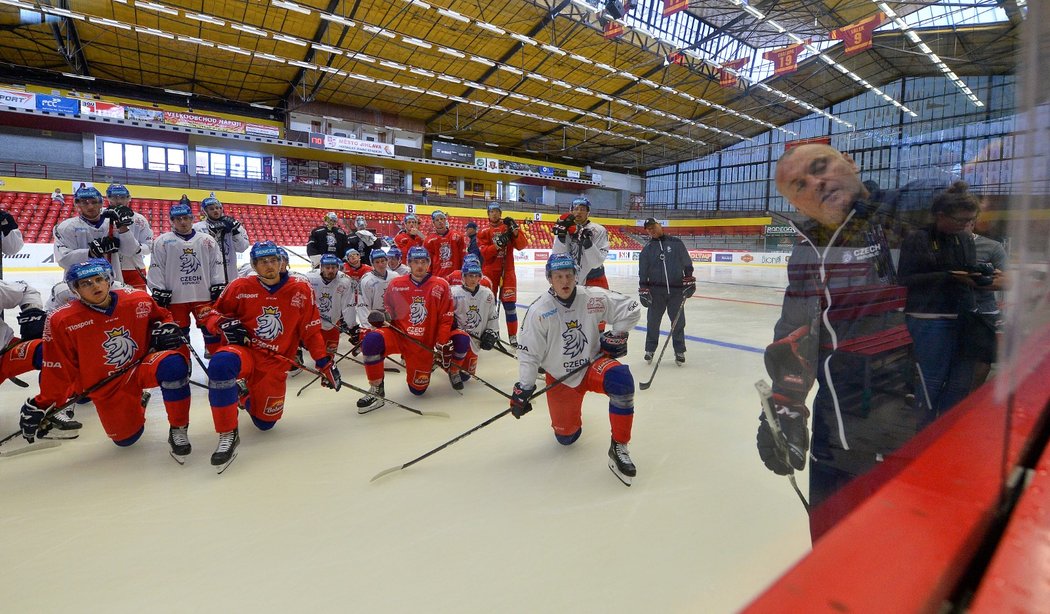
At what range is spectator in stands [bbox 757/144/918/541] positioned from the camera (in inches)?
49.6

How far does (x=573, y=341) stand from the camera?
9.53ft

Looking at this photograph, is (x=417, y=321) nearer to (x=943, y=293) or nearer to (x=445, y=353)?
(x=445, y=353)

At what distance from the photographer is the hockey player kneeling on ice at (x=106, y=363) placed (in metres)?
2.73

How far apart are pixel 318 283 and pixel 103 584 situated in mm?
3639

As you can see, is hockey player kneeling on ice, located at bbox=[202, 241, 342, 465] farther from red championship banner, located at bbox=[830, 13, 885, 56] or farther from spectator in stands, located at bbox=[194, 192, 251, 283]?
Answer: red championship banner, located at bbox=[830, 13, 885, 56]

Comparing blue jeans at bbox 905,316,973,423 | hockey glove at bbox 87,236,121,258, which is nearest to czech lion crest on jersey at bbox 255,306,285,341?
hockey glove at bbox 87,236,121,258

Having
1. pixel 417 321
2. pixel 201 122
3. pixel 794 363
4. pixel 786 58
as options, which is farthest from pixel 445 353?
pixel 201 122

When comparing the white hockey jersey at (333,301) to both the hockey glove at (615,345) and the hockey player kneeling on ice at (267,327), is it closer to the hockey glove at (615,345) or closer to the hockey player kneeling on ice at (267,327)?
the hockey player kneeling on ice at (267,327)

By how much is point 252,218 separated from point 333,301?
1761 cm

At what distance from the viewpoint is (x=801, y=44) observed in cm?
1387

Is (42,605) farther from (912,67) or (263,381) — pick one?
(912,67)

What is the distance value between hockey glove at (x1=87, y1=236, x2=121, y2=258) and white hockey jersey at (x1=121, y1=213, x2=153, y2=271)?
0.42m

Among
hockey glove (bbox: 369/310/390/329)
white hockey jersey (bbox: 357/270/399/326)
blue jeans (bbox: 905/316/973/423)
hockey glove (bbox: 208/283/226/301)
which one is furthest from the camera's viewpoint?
white hockey jersey (bbox: 357/270/399/326)

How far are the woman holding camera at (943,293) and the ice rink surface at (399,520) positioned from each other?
0.72 m
